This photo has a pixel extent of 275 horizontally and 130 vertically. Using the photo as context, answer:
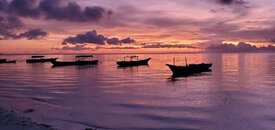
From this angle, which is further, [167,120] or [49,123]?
[167,120]

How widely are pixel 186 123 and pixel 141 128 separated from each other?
3.15m

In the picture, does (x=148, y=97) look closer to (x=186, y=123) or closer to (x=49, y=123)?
(x=186, y=123)

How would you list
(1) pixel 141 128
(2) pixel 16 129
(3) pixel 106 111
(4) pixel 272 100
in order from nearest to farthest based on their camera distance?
(2) pixel 16 129
(1) pixel 141 128
(3) pixel 106 111
(4) pixel 272 100

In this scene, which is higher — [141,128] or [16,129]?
[16,129]

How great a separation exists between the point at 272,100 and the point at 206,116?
10142 millimetres

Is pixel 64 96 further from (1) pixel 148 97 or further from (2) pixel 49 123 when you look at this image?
(2) pixel 49 123

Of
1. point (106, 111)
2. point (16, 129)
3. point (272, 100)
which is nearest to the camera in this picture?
point (16, 129)

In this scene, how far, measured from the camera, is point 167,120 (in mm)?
18906

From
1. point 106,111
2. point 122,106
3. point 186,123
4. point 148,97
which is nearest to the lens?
point 186,123

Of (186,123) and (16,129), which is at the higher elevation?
(16,129)

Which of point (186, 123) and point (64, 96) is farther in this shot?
point (64, 96)

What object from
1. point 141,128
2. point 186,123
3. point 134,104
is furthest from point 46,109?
point 186,123

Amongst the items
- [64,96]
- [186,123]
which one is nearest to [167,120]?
[186,123]

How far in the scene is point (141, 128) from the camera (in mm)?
16875
